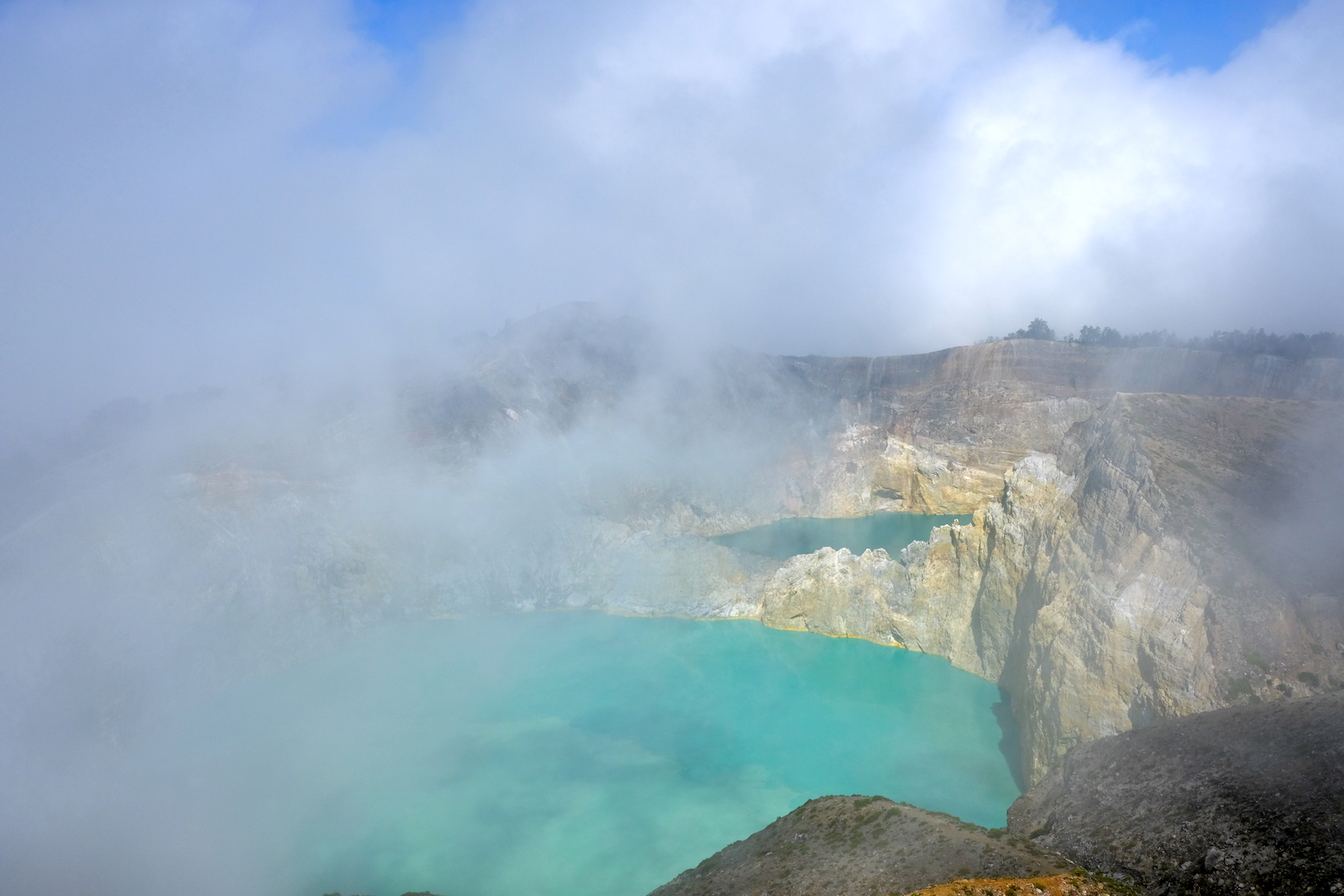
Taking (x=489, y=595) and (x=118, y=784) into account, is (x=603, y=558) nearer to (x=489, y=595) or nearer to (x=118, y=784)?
(x=489, y=595)

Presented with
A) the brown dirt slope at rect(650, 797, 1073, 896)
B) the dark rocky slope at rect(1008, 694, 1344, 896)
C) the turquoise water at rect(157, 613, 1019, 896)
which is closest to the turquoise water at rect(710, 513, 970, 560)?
the turquoise water at rect(157, 613, 1019, 896)

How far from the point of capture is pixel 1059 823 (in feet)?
62.8

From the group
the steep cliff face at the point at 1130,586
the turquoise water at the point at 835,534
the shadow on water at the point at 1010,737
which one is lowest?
the shadow on water at the point at 1010,737

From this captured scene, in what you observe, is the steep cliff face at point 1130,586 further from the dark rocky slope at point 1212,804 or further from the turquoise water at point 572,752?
the turquoise water at point 572,752

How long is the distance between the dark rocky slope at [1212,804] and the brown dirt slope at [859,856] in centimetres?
218

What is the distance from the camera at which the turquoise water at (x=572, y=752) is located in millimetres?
28188

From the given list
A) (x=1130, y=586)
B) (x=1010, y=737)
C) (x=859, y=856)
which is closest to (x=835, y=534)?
(x=1010, y=737)

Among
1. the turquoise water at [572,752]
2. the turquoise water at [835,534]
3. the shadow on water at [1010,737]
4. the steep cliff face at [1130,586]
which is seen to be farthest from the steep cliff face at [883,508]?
the turquoise water at [572,752]

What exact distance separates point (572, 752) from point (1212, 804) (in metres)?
27.3

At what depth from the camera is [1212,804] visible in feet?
55.9

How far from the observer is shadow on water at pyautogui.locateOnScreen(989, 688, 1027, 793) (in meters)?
30.2

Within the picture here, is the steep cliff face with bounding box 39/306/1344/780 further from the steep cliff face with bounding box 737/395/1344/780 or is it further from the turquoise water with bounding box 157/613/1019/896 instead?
the turquoise water with bounding box 157/613/1019/896

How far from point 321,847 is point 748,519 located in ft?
188

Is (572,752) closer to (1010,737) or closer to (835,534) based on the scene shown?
(1010,737)
